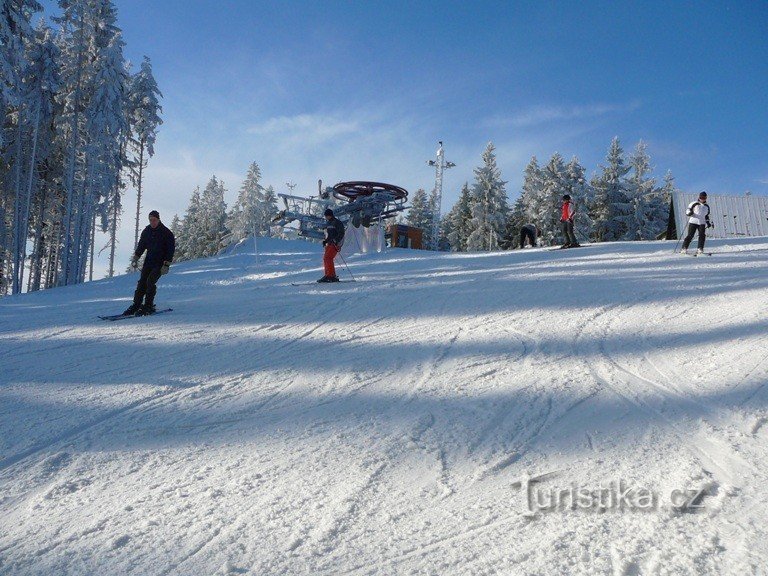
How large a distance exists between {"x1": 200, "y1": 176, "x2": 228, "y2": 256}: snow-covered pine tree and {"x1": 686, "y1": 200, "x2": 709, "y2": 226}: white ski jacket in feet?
173

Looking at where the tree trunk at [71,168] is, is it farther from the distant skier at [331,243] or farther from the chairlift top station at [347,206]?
the distant skier at [331,243]

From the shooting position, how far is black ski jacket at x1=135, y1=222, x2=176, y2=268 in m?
8.88

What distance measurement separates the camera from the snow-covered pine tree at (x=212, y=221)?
5991 centimetres

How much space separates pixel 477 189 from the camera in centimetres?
4881

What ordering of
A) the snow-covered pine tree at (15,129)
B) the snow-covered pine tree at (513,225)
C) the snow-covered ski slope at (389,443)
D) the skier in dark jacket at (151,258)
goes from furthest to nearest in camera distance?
the snow-covered pine tree at (513,225) → the snow-covered pine tree at (15,129) → the skier in dark jacket at (151,258) → the snow-covered ski slope at (389,443)

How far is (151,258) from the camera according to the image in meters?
8.88

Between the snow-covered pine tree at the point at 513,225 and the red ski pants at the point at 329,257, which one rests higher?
the snow-covered pine tree at the point at 513,225

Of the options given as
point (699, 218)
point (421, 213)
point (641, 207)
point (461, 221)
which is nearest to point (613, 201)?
point (641, 207)

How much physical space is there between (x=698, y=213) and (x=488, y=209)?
3489 cm

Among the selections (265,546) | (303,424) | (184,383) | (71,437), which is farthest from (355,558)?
(184,383)

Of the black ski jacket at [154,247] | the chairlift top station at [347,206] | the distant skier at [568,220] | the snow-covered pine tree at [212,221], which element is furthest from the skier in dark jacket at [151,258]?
the snow-covered pine tree at [212,221]

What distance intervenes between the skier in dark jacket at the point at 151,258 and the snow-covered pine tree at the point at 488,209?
134ft
